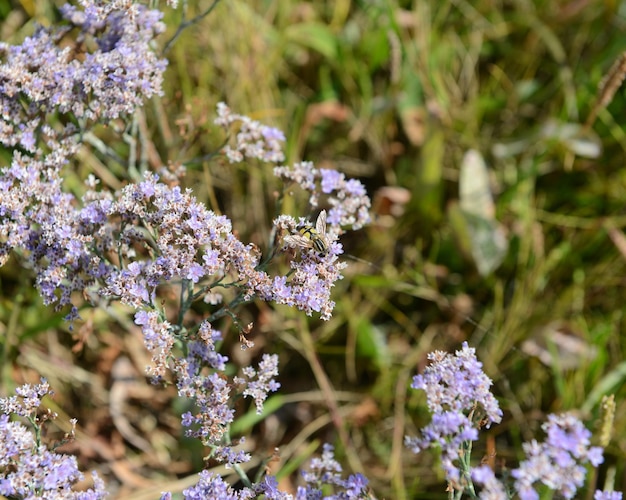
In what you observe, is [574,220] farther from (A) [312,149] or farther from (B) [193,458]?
(B) [193,458]

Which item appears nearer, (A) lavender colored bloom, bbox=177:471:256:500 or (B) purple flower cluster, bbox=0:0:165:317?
(A) lavender colored bloom, bbox=177:471:256:500

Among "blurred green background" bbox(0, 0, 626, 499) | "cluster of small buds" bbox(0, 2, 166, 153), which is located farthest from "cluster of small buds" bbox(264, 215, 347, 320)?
"blurred green background" bbox(0, 0, 626, 499)

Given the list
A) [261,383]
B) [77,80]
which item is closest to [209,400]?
[261,383]

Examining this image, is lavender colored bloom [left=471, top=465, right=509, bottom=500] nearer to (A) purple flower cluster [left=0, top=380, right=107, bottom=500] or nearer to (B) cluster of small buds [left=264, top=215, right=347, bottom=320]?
(B) cluster of small buds [left=264, top=215, right=347, bottom=320]

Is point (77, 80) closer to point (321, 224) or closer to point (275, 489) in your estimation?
point (321, 224)

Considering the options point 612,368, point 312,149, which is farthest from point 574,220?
point 312,149
